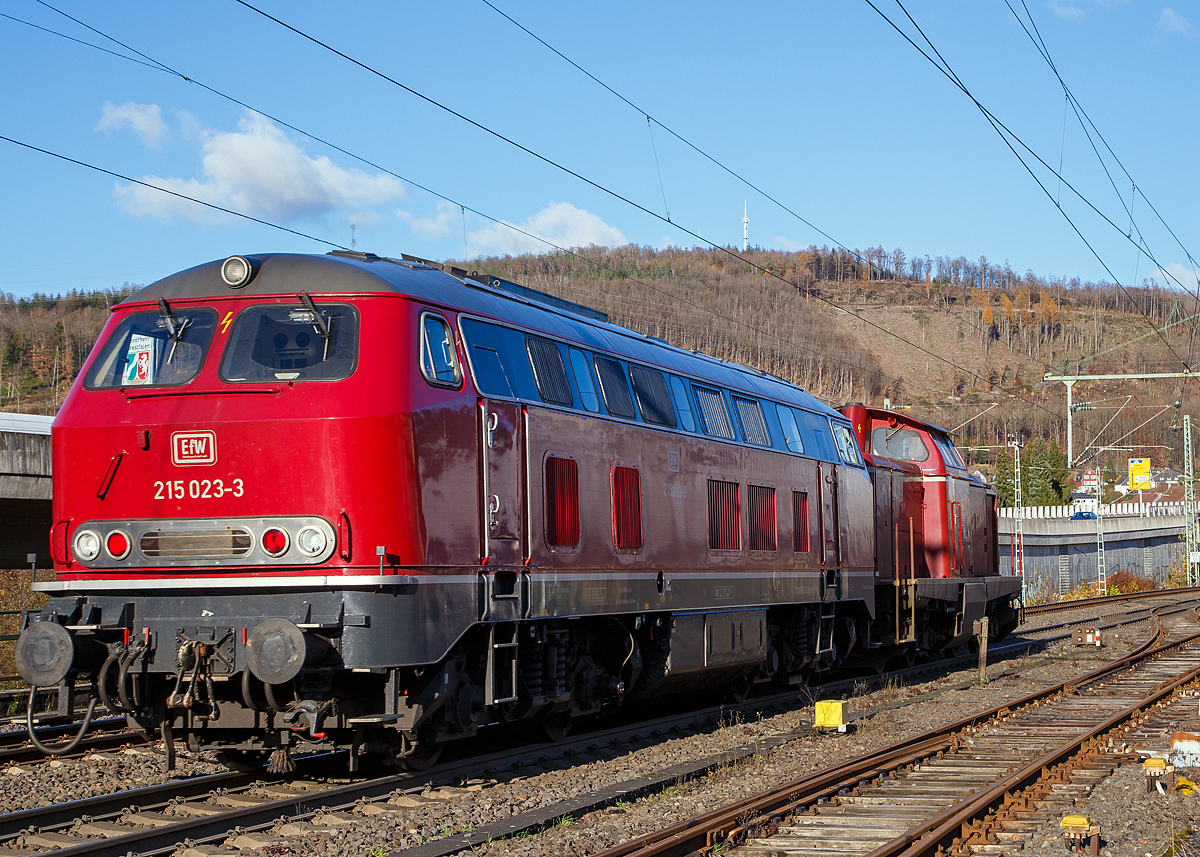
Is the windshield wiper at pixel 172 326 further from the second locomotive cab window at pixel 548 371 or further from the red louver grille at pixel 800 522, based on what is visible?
the red louver grille at pixel 800 522

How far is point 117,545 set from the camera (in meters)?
8.78

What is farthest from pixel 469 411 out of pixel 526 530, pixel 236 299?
pixel 236 299

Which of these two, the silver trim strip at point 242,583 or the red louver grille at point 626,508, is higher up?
the red louver grille at point 626,508

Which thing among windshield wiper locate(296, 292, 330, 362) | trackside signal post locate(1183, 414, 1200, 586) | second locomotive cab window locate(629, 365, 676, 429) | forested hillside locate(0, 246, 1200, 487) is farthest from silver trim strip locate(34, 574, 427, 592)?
trackside signal post locate(1183, 414, 1200, 586)

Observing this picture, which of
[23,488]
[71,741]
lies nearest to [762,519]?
[71,741]

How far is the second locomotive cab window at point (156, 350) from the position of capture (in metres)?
9.14

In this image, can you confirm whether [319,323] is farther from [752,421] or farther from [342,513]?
[752,421]

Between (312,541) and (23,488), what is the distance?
28.7ft

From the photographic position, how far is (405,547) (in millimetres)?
8570

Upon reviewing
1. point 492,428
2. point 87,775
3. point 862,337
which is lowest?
point 87,775

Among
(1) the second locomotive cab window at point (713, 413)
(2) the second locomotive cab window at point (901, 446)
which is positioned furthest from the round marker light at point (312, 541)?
(2) the second locomotive cab window at point (901, 446)

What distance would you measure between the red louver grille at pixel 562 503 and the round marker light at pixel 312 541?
2432mm

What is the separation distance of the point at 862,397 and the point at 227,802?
13378 centimetres

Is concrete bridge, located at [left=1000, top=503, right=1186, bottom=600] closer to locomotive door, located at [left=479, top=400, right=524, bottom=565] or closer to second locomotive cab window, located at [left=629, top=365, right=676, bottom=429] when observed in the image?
second locomotive cab window, located at [left=629, top=365, right=676, bottom=429]
